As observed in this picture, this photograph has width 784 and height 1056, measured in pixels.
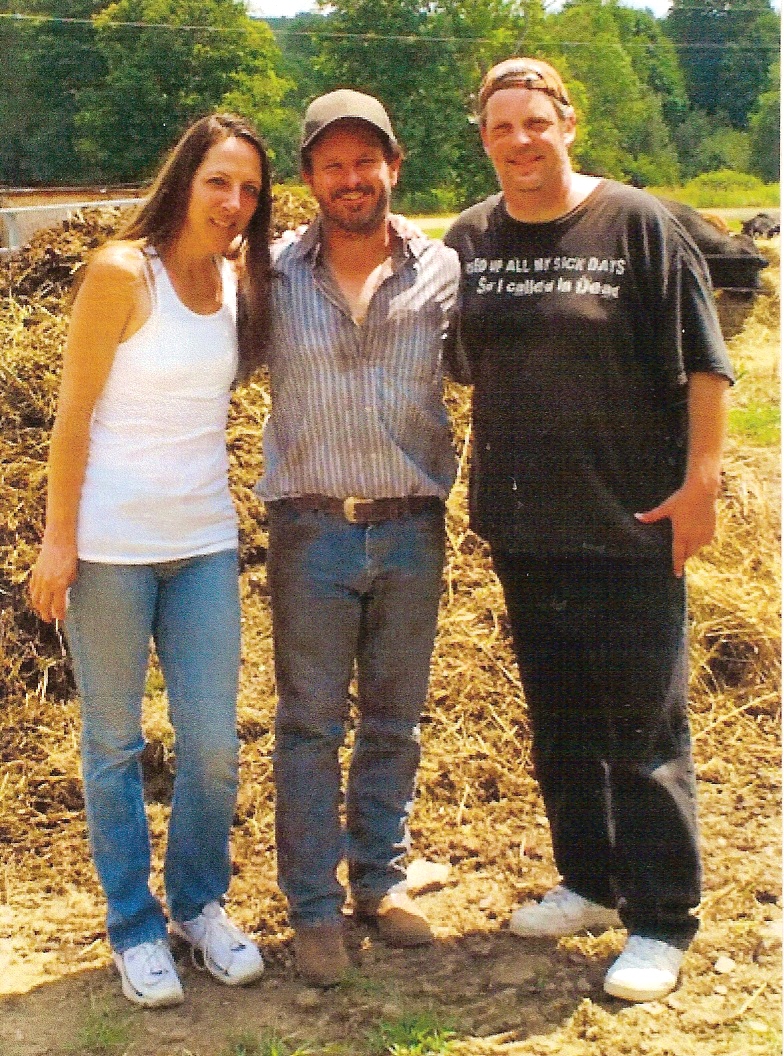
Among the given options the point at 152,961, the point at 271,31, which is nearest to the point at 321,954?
the point at 152,961

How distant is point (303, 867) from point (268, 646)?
1.56 m

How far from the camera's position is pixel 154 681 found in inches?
161

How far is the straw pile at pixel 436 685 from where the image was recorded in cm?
344

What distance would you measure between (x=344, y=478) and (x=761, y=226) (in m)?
12.0

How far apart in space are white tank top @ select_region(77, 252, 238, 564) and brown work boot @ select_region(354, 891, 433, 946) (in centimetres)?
101

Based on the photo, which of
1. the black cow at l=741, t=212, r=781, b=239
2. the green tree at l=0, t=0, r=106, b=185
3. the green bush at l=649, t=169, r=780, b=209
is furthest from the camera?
the black cow at l=741, t=212, r=781, b=239

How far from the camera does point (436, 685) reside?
161 inches

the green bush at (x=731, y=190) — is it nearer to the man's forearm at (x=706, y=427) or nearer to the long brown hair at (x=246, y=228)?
the man's forearm at (x=706, y=427)

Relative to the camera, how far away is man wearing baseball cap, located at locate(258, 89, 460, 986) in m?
2.46

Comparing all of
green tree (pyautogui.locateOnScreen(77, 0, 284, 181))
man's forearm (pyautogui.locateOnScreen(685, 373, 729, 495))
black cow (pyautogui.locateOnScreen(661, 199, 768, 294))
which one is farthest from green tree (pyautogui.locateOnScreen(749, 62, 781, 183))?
black cow (pyautogui.locateOnScreen(661, 199, 768, 294))

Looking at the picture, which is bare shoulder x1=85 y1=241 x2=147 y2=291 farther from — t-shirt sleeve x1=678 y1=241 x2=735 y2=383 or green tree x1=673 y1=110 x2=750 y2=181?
green tree x1=673 y1=110 x2=750 y2=181

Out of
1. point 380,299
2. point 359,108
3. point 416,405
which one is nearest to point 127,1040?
point 416,405

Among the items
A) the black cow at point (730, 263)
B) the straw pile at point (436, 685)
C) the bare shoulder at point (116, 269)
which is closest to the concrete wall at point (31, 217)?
the straw pile at point (436, 685)

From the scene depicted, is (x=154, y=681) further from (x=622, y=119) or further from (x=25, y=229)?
(x=622, y=119)
